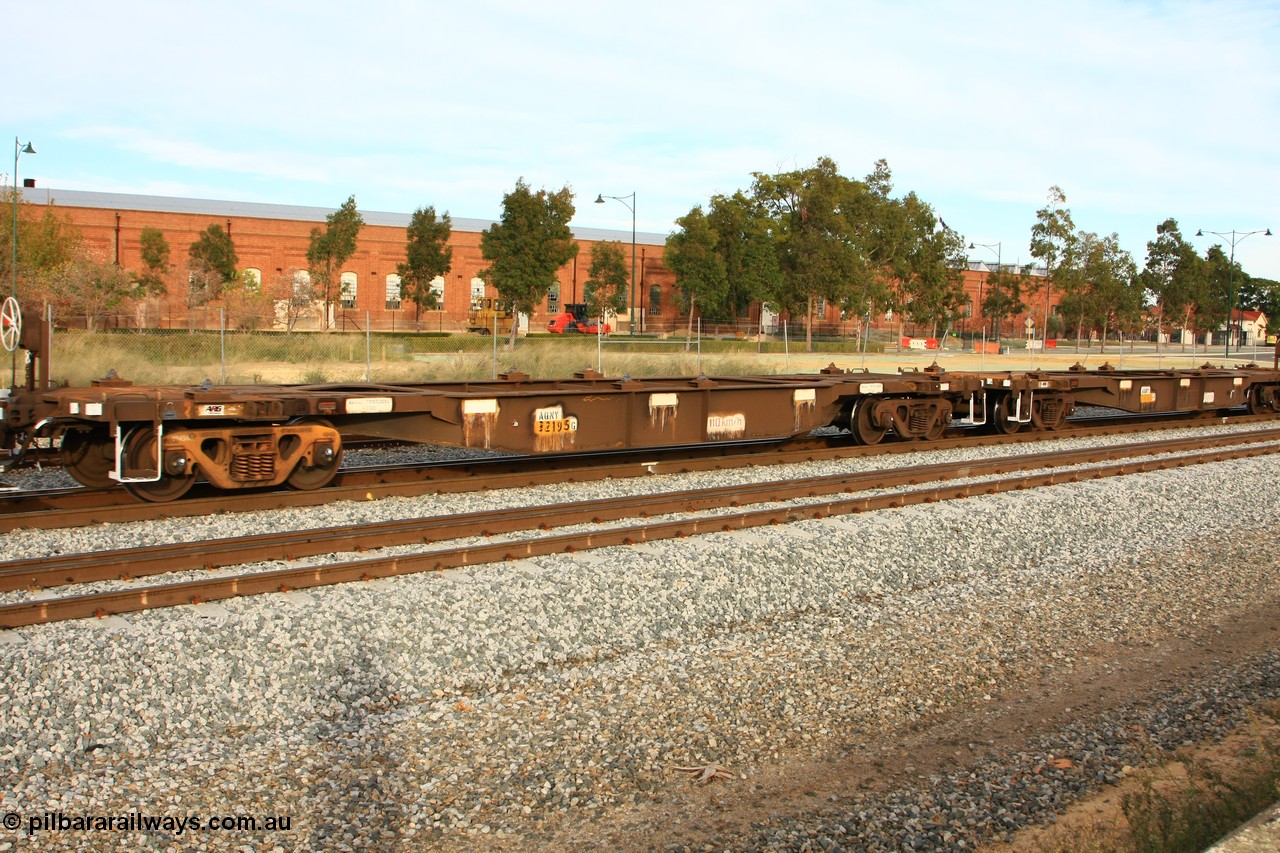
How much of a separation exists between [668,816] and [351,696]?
6.72ft

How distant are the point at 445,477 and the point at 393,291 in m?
55.7

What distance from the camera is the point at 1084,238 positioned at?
59.7m

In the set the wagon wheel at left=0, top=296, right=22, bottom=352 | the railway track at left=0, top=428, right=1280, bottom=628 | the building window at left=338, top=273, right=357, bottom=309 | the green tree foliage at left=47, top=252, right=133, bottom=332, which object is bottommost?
the railway track at left=0, top=428, right=1280, bottom=628

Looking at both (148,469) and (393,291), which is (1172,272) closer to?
(393,291)

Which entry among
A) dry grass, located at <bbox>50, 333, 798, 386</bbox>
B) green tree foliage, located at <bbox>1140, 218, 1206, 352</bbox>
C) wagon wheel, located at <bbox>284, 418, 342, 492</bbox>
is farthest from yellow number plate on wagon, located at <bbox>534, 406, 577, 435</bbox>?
green tree foliage, located at <bbox>1140, 218, 1206, 352</bbox>

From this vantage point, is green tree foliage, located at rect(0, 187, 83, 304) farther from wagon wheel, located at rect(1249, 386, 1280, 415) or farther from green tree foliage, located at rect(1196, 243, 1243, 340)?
green tree foliage, located at rect(1196, 243, 1243, 340)

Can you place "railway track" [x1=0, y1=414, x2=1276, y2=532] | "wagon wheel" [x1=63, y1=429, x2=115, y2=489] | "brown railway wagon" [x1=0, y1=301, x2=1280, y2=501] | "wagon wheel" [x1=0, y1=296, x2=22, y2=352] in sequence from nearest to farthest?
"railway track" [x1=0, y1=414, x2=1276, y2=532] → "brown railway wagon" [x1=0, y1=301, x2=1280, y2=501] → "wagon wheel" [x1=0, y1=296, x2=22, y2=352] → "wagon wheel" [x1=63, y1=429, x2=115, y2=489]

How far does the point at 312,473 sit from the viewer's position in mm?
11078

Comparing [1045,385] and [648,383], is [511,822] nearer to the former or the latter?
[648,383]

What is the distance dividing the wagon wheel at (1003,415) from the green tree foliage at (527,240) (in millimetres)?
28601

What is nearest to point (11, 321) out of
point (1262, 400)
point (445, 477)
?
point (445, 477)

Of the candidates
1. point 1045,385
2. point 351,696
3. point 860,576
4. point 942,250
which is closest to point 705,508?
point 860,576

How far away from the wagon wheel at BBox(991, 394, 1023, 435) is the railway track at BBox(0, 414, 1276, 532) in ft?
0.98

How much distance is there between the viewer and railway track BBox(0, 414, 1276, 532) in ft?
32.0
